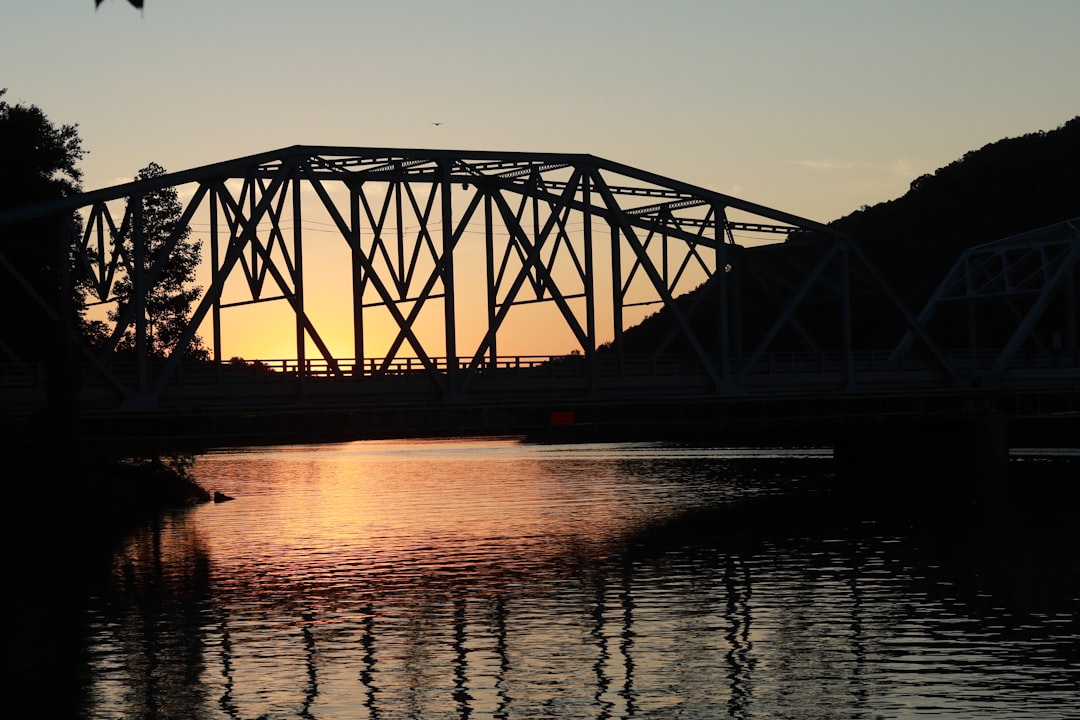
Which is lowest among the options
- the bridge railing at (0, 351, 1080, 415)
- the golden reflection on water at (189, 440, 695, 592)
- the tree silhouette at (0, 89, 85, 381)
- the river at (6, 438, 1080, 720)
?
the river at (6, 438, 1080, 720)

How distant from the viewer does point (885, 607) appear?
3934 centimetres

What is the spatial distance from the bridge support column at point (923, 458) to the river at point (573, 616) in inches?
419

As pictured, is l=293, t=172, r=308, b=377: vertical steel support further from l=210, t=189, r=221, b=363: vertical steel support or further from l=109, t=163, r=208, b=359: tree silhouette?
l=109, t=163, r=208, b=359: tree silhouette

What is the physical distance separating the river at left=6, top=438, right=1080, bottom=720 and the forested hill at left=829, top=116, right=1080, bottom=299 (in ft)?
379

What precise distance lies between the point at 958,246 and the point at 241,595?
510ft

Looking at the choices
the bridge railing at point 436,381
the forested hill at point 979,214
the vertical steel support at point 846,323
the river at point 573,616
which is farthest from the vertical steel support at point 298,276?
the forested hill at point 979,214

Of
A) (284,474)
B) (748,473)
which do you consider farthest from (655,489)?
(284,474)

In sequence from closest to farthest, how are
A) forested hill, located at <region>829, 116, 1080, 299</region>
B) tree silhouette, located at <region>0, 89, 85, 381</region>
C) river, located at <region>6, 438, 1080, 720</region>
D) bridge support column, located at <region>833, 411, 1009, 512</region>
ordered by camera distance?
1. river, located at <region>6, 438, 1080, 720</region>
2. tree silhouette, located at <region>0, 89, 85, 381</region>
3. bridge support column, located at <region>833, 411, 1009, 512</region>
4. forested hill, located at <region>829, 116, 1080, 299</region>

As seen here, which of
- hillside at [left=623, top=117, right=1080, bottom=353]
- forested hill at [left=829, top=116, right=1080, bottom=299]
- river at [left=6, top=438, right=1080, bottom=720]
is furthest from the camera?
forested hill at [left=829, top=116, right=1080, bottom=299]

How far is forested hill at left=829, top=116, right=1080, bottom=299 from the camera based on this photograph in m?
184

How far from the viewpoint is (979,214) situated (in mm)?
193250

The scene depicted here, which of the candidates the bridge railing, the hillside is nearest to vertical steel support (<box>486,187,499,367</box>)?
the bridge railing

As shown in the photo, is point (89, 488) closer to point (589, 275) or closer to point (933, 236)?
point (589, 275)

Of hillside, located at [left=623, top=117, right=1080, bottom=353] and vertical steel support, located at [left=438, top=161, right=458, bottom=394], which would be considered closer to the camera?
vertical steel support, located at [left=438, top=161, right=458, bottom=394]
